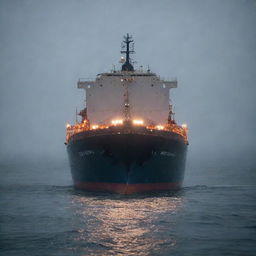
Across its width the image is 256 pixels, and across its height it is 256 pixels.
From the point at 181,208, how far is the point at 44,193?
47.7 feet

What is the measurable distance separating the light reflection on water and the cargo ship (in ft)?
7.65

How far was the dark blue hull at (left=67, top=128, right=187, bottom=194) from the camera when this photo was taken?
30.9m

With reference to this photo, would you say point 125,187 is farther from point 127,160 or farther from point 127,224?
point 127,224

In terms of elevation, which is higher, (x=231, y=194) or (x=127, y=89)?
(x=127, y=89)

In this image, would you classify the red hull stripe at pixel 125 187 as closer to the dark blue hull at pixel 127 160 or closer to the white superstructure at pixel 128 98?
the dark blue hull at pixel 127 160

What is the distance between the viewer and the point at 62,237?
731 inches

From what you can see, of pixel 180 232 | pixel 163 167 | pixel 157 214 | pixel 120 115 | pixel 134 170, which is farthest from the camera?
pixel 120 115

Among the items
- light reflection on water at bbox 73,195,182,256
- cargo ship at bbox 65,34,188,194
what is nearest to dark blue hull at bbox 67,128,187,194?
cargo ship at bbox 65,34,188,194

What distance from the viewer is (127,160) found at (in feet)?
101

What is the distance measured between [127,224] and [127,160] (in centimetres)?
996

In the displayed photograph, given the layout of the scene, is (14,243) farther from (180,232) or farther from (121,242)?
(180,232)

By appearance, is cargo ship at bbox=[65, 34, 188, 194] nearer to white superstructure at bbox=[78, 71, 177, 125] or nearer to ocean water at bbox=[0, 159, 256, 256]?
white superstructure at bbox=[78, 71, 177, 125]

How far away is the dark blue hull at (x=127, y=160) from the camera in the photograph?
1216 inches

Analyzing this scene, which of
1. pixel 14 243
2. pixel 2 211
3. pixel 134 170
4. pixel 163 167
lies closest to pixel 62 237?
pixel 14 243
